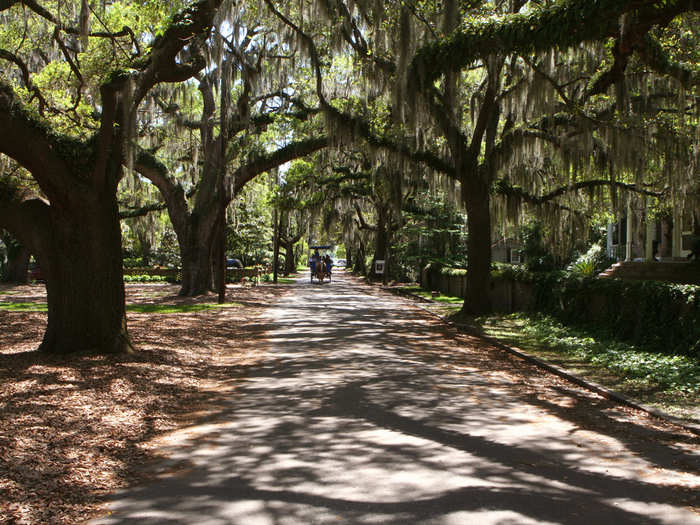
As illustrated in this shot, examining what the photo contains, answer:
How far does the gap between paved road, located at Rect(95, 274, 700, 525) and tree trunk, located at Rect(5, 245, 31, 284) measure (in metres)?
28.8

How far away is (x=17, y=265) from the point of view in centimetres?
3362

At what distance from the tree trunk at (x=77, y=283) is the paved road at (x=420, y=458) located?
2510 millimetres

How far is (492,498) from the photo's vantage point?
14.0 ft

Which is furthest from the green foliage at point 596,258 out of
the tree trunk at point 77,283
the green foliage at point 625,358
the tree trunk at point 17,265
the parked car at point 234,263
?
the tree trunk at point 17,265

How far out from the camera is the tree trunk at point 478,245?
1766 cm

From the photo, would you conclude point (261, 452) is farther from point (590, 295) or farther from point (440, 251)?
point (440, 251)

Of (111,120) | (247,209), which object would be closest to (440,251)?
(247,209)

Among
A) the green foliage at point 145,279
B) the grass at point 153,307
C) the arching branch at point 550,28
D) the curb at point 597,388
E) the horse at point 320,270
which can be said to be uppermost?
the arching branch at point 550,28

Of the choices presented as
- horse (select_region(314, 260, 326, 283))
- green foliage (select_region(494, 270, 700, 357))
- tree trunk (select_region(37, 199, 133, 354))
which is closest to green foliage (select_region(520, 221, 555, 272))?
horse (select_region(314, 260, 326, 283))

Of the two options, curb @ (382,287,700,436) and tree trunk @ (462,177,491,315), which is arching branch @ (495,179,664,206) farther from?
curb @ (382,287,700,436)

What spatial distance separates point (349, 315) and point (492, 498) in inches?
561

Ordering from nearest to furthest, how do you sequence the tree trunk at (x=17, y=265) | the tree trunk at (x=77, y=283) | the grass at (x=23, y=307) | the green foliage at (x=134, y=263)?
A: the tree trunk at (x=77, y=283)
the grass at (x=23, y=307)
the tree trunk at (x=17, y=265)
the green foliage at (x=134, y=263)

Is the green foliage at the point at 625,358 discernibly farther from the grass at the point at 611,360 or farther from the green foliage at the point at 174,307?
the green foliage at the point at 174,307

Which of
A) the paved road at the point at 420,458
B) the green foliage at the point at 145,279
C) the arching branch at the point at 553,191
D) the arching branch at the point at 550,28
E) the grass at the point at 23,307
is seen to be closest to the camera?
the paved road at the point at 420,458
